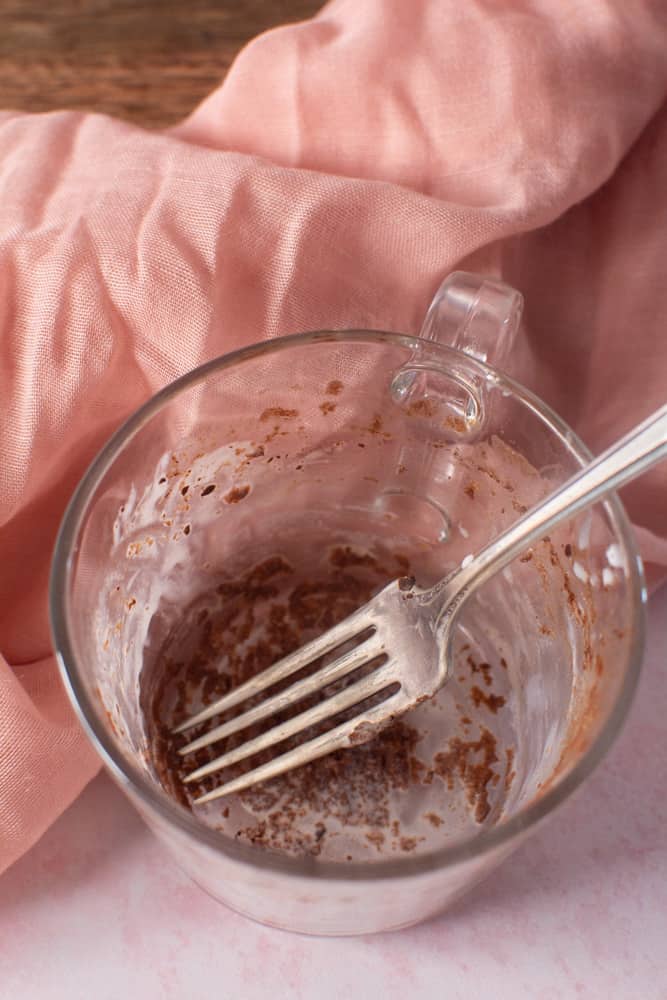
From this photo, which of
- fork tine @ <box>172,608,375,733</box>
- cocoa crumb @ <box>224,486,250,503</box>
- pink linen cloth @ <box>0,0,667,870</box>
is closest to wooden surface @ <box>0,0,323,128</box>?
pink linen cloth @ <box>0,0,667,870</box>

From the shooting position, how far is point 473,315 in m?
0.53

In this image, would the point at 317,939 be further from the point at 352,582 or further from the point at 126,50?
the point at 126,50

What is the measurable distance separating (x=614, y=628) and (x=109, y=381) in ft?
0.94

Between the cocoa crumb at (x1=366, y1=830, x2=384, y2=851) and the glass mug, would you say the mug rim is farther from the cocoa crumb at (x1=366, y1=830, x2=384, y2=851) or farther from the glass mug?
the cocoa crumb at (x1=366, y1=830, x2=384, y2=851)

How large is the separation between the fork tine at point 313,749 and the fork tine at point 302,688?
0.07 feet

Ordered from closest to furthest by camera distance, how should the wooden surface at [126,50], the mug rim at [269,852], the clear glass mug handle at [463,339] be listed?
the mug rim at [269,852]
the clear glass mug handle at [463,339]
the wooden surface at [126,50]

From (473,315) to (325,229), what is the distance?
0.11 m

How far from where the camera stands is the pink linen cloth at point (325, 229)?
1.89 feet

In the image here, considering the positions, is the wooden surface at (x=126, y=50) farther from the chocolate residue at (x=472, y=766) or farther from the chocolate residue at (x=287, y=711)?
the chocolate residue at (x=472, y=766)

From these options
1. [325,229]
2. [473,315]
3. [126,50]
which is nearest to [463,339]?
[473,315]

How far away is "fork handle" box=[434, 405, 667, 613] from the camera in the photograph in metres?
0.46

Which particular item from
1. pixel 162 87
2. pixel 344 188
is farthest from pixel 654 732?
pixel 162 87

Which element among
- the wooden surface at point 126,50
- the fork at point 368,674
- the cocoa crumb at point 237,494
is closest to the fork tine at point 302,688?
the fork at point 368,674

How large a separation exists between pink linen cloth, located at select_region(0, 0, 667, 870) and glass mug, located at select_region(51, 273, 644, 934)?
59 millimetres
